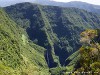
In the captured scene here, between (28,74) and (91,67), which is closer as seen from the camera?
(91,67)

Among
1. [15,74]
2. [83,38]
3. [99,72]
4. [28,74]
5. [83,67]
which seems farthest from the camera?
[15,74]

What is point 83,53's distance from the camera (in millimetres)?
55656

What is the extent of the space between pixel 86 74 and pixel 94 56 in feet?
16.2

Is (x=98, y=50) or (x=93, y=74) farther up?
(x=98, y=50)

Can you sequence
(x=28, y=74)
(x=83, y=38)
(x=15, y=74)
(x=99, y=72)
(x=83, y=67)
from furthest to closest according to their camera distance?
(x=15, y=74)
(x=28, y=74)
(x=83, y=38)
(x=83, y=67)
(x=99, y=72)

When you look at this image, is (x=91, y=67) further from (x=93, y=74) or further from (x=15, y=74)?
(x=15, y=74)

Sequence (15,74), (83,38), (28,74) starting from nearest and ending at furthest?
(83,38) < (28,74) < (15,74)

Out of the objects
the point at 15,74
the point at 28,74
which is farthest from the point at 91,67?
the point at 15,74

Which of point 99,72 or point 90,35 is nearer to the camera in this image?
point 99,72

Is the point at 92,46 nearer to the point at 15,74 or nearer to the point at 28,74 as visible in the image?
the point at 28,74

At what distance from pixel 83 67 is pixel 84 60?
1.54m

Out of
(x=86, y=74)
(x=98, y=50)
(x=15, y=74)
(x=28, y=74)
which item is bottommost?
(x=15, y=74)

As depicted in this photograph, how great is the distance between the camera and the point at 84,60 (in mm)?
54875

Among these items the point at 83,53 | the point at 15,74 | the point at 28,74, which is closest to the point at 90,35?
the point at 83,53
